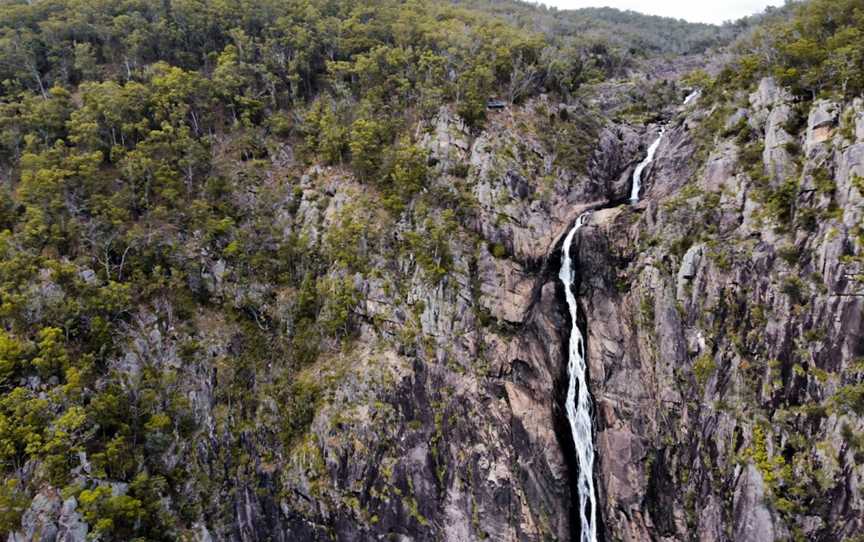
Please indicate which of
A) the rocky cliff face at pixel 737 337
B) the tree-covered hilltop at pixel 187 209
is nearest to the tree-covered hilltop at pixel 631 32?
the tree-covered hilltop at pixel 187 209

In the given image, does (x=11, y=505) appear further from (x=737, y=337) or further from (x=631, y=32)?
(x=631, y=32)

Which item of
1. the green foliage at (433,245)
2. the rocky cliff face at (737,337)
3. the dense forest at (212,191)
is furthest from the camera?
the green foliage at (433,245)

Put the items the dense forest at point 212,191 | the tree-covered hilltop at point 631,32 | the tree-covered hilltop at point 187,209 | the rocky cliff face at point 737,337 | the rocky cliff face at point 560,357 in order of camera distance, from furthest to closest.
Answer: the tree-covered hilltop at point 631,32
the tree-covered hilltop at point 187,209
the dense forest at point 212,191
the rocky cliff face at point 560,357
the rocky cliff face at point 737,337

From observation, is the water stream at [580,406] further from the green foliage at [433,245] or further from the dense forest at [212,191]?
the green foliage at [433,245]

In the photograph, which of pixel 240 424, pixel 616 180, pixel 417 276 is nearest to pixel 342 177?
pixel 417 276

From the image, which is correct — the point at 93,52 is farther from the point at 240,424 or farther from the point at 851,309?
the point at 851,309

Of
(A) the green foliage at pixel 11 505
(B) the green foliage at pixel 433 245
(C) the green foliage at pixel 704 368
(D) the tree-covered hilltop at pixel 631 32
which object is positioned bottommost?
(A) the green foliage at pixel 11 505
